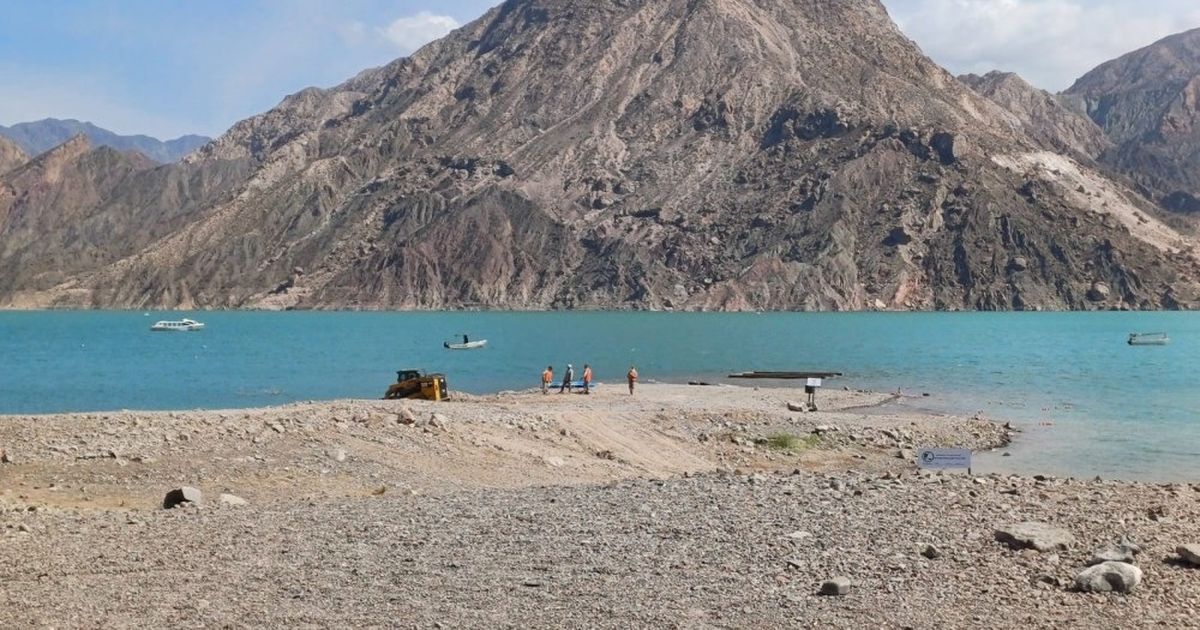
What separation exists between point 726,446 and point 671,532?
57.9 feet

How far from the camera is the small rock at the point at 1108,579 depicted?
12822 mm

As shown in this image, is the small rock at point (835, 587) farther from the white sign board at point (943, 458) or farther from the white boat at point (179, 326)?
the white boat at point (179, 326)

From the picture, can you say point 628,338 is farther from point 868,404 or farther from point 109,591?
point 109,591

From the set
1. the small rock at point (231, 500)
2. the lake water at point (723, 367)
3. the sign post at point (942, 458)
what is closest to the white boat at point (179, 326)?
the lake water at point (723, 367)

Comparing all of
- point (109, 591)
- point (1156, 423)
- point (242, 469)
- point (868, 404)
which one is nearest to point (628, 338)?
point (868, 404)

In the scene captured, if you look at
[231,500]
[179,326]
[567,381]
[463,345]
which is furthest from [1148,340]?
[179,326]

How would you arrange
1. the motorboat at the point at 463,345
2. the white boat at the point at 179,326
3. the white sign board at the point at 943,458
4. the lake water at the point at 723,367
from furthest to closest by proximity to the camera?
the white boat at the point at 179,326
the motorboat at the point at 463,345
the lake water at the point at 723,367
the white sign board at the point at 943,458

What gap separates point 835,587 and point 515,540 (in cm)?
446

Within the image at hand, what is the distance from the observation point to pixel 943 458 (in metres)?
26.0

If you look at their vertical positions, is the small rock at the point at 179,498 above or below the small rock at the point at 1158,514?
above

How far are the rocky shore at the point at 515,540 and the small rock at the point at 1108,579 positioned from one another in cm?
2

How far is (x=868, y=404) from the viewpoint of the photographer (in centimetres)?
5081

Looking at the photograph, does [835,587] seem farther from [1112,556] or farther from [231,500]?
[231,500]

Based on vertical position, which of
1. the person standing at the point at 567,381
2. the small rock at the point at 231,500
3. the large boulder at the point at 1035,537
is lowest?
the person standing at the point at 567,381
